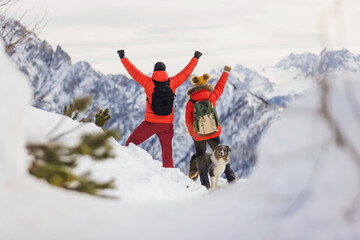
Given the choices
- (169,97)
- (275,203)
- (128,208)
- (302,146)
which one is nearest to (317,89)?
(302,146)

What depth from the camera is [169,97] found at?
7098mm

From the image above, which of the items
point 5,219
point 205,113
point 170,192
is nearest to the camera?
point 5,219

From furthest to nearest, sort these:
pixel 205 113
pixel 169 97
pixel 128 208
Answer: pixel 169 97, pixel 205 113, pixel 128 208

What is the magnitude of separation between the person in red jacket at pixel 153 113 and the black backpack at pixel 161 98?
8 centimetres

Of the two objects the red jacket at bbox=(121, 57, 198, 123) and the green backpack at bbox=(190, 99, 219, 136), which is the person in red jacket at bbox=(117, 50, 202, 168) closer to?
the red jacket at bbox=(121, 57, 198, 123)

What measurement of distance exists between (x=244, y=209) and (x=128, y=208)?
48 centimetres

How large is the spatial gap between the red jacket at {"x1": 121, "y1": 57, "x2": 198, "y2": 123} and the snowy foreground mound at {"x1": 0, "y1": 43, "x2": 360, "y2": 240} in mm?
5564

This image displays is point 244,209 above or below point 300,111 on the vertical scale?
below

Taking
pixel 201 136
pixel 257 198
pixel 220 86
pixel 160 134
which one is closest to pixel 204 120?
pixel 201 136

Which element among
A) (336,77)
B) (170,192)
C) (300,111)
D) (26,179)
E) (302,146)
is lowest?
(170,192)

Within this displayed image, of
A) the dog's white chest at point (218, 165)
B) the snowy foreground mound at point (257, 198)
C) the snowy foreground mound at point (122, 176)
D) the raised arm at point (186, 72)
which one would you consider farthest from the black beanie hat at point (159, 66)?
the snowy foreground mound at point (257, 198)

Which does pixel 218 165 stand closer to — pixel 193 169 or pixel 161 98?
pixel 193 169

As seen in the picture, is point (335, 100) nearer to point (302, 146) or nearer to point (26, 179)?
point (302, 146)

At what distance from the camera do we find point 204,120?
6312mm
